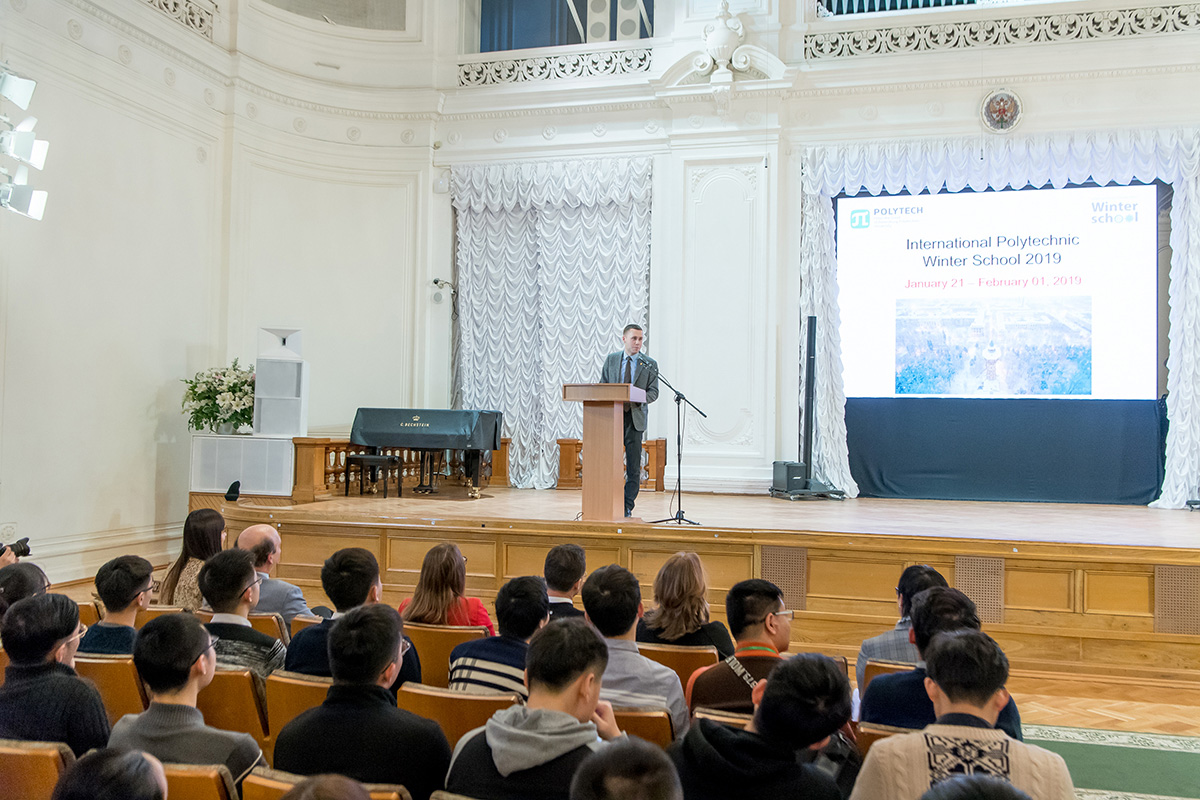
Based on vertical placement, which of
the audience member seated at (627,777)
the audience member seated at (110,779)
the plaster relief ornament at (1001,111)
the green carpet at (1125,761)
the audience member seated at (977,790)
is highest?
the plaster relief ornament at (1001,111)

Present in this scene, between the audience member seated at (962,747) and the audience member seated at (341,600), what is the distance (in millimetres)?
1467

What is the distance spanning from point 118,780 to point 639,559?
15.5 ft

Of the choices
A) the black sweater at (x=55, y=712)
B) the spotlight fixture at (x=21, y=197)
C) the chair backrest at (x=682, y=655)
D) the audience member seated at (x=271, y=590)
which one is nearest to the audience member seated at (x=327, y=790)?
the black sweater at (x=55, y=712)

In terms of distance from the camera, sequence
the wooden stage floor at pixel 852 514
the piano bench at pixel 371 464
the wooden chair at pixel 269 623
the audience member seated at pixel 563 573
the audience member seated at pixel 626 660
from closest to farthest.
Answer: the audience member seated at pixel 626 660
the wooden chair at pixel 269 623
the audience member seated at pixel 563 573
the wooden stage floor at pixel 852 514
the piano bench at pixel 371 464

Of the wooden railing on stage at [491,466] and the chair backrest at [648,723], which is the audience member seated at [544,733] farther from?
the wooden railing on stage at [491,466]

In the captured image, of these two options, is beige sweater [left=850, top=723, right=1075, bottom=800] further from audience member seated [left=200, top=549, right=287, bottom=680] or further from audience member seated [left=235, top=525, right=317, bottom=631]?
audience member seated [left=235, top=525, right=317, bottom=631]

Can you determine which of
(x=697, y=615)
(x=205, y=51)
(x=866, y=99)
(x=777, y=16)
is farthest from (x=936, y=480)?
(x=205, y=51)

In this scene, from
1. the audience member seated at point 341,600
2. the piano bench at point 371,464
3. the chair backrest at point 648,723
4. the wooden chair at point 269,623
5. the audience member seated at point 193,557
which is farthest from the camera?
the piano bench at point 371,464

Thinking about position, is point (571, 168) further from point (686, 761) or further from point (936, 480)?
point (686, 761)

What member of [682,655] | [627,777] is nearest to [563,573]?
[682,655]

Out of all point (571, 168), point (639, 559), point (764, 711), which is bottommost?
point (639, 559)

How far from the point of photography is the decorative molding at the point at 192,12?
8328mm

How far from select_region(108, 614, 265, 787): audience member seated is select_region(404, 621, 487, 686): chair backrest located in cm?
114

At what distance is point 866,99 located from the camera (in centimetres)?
925
